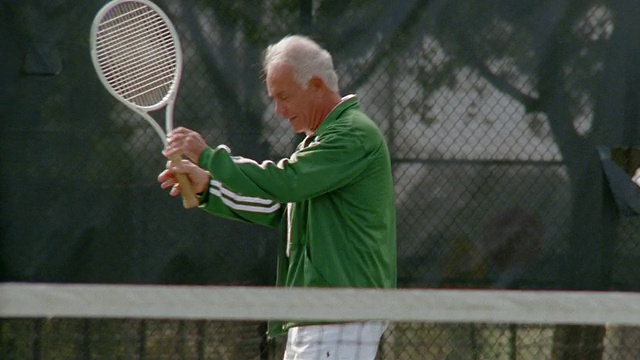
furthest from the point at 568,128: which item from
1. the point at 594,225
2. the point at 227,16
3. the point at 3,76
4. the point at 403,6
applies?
the point at 3,76

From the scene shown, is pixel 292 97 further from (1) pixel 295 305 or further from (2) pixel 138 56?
(1) pixel 295 305

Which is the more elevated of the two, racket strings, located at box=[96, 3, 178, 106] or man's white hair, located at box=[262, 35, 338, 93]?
man's white hair, located at box=[262, 35, 338, 93]

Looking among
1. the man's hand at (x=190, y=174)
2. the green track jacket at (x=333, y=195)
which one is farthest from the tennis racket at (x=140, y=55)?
the green track jacket at (x=333, y=195)

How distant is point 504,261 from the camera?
407cm

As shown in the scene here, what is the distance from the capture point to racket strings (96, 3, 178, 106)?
341cm

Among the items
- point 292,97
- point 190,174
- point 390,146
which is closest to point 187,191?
point 190,174

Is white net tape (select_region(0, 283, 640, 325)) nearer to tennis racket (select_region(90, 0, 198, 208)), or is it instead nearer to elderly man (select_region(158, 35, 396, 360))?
elderly man (select_region(158, 35, 396, 360))

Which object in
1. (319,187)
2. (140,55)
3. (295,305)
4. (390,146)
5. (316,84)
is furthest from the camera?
(390,146)

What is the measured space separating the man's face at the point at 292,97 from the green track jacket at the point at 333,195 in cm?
6

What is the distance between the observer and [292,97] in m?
2.91

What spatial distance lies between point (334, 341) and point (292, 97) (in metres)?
0.61

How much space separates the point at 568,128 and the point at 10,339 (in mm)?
2032

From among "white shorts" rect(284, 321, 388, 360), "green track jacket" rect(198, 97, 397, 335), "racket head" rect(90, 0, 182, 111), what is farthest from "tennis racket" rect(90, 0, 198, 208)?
"white shorts" rect(284, 321, 388, 360)

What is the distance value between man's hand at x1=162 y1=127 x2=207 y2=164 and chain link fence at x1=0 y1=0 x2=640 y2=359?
1263 millimetres
